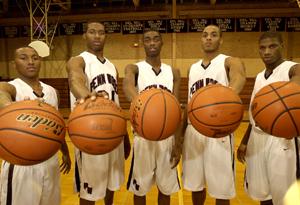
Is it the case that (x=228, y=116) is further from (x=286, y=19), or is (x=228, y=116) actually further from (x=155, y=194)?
(x=286, y=19)

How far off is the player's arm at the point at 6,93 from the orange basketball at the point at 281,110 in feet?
5.55

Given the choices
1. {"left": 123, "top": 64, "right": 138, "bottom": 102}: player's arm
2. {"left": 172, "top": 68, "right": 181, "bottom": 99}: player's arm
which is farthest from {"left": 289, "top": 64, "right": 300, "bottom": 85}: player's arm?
{"left": 123, "top": 64, "right": 138, "bottom": 102}: player's arm

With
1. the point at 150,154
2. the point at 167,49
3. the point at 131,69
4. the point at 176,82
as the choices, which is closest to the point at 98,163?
the point at 150,154

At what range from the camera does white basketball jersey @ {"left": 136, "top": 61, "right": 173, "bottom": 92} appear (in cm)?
282

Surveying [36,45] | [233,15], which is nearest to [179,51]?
[233,15]

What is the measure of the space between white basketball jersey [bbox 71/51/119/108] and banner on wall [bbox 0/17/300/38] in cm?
748

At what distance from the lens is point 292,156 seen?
2.44 m

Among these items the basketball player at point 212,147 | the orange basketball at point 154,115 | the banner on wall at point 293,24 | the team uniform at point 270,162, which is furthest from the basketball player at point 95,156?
the banner on wall at point 293,24

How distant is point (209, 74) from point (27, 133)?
1.61m

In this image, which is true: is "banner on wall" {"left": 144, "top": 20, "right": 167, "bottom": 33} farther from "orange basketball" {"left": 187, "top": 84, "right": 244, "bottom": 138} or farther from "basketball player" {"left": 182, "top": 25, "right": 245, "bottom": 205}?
"orange basketball" {"left": 187, "top": 84, "right": 244, "bottom": 138}

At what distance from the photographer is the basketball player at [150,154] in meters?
2.71

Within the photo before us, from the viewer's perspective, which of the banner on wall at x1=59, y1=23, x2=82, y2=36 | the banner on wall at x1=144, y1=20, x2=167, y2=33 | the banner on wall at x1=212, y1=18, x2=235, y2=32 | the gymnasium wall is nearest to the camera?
the banner on wall at x1=212, y1=18, x2=235, y2=32

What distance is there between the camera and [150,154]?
8.89ft

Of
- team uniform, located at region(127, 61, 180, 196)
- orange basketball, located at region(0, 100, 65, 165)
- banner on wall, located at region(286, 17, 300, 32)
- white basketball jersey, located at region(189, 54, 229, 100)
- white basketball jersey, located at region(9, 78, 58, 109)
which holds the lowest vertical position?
team uniform, located at region(127, 61, 180, 196)
